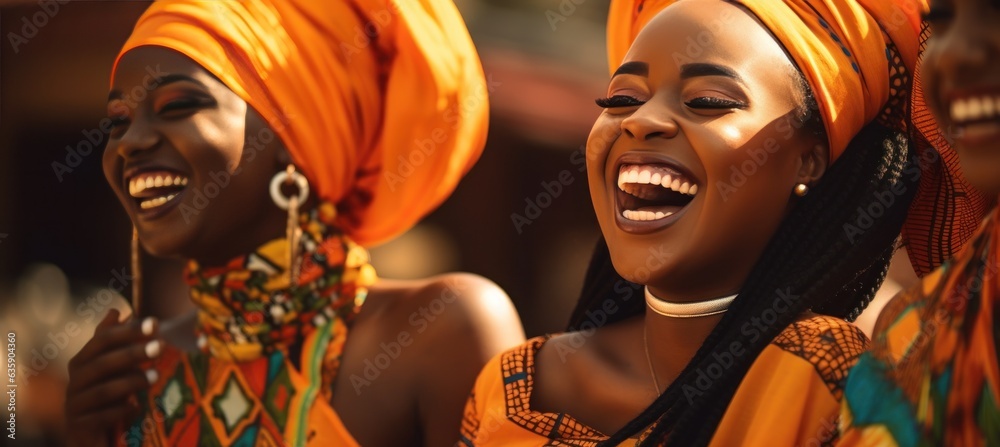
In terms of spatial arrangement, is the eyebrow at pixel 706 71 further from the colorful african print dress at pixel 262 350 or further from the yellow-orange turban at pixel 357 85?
the colorful african print dress at pixel 262 350

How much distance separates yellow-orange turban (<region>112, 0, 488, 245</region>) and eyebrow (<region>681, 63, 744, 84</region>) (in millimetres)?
Result: 1175

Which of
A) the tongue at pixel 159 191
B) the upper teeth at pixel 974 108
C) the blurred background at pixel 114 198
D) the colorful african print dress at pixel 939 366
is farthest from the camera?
the blurred background at pixel 114 198

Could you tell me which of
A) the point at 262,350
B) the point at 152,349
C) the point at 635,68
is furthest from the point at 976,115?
the point at 152,349

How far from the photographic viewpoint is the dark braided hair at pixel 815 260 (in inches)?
91.4

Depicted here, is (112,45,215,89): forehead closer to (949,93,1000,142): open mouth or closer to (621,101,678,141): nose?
(621,101,678,141): nose

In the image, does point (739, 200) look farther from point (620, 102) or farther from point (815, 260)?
point (620, 102)

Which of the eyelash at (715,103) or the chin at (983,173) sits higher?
the eyelash at (715,103)

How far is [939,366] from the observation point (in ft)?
5.87

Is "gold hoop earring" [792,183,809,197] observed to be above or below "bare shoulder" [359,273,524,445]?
above

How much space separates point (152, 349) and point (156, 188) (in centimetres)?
50

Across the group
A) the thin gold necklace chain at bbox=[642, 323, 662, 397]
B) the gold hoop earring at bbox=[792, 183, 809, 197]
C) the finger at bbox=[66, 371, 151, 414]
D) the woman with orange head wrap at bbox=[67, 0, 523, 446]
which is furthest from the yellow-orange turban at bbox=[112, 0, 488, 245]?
the gold hoop earring at bbox=[792, 183, 809, 197]

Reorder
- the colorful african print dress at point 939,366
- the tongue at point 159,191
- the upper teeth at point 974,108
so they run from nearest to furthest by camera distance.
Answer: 1. the colorful african print dress at point 939,366
2. the upper teeth at point 974,108
3. the tongue at point 159,191

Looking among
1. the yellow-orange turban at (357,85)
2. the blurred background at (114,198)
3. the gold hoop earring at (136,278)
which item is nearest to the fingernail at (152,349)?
the gold hoop earring at (136,278)

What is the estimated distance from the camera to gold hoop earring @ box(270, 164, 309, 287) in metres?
3.39
